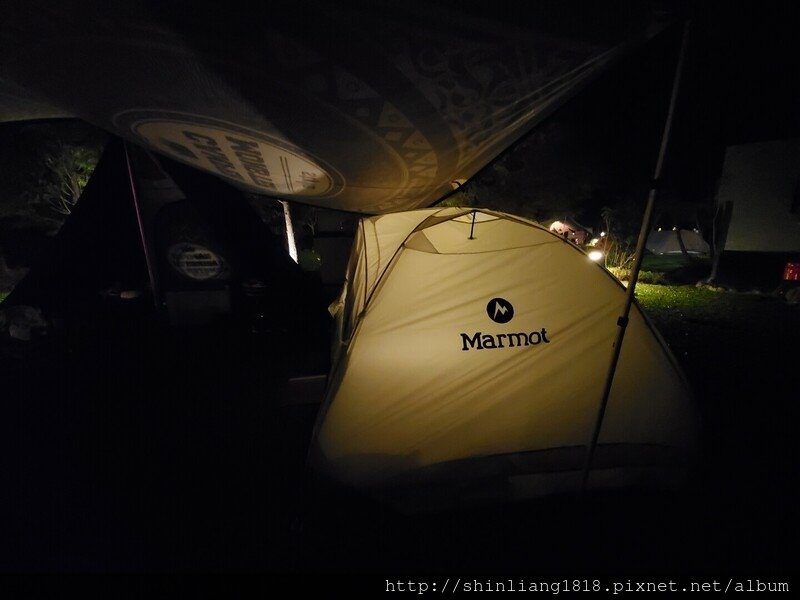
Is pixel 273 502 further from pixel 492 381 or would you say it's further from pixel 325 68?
pixel 325 68

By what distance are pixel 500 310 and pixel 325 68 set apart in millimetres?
2162

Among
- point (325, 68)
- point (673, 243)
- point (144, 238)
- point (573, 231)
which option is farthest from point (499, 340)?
point (673, 243)

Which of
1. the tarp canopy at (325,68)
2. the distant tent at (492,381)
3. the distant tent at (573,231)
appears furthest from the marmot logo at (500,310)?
the distant tent at (573,231)

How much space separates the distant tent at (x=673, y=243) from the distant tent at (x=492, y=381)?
75.4 ft

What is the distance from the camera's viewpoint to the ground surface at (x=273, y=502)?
2.57 meters

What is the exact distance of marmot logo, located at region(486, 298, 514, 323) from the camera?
304 centimetres

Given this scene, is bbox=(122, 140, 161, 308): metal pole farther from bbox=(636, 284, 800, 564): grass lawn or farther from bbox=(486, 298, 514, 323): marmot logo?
bbox=(636, 284, 800, 564): grass lawn

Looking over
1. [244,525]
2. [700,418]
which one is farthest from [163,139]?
[700,418]

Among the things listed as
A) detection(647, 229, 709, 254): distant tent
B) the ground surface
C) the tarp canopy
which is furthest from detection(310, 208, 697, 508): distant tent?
detection(647, 229, 709, 254): distant tent

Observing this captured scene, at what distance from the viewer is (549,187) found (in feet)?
64.6

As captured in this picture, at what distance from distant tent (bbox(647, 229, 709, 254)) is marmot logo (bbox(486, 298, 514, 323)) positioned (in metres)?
23.5

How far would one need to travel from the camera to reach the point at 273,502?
3006 millimetres

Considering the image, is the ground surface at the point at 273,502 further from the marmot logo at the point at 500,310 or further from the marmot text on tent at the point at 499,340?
the marmot logo at the point at 500,310

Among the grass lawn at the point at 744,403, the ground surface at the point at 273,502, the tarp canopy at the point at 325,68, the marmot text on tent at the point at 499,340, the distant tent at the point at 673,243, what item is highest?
the distant tent at the point at 673,243
